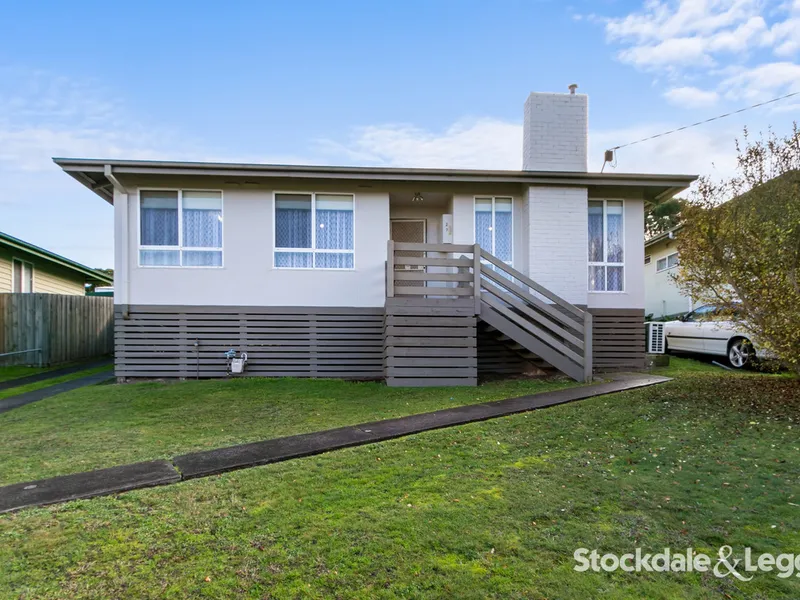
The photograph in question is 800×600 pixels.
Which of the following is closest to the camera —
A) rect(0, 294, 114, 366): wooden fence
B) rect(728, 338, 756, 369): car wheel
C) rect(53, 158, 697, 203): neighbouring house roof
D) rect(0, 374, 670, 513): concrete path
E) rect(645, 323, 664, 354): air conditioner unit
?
rect(0, 374, 670, 513): concrete path

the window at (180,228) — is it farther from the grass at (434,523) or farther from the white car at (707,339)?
the white car at (707,339)

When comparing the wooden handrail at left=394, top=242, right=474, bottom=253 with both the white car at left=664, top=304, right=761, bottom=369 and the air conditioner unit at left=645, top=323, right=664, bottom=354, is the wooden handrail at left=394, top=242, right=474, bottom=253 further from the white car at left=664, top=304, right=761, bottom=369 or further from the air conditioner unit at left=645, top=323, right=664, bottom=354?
the air conditioner unit at left=645, top=323, right=664, bottom=354

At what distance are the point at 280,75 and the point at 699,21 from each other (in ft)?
36.8

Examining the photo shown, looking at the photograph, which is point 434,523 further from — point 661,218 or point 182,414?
point 661,218

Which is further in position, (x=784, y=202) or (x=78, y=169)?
(x=78, y=169)

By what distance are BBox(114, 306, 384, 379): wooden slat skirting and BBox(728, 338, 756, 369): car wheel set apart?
7.95m

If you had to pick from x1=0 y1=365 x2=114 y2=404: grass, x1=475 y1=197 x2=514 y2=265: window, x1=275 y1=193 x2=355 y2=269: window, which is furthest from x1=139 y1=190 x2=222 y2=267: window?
x1=475 y1=197 x2=514 y2=265: window

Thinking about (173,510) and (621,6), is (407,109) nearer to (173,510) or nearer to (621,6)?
(621,6)

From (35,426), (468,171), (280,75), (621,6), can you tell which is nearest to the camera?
(35,426)

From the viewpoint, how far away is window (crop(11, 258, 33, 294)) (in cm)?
1424

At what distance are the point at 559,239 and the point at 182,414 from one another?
25.8 ft

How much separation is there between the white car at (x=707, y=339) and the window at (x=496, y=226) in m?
4.13

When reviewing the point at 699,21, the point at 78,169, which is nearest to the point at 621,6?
the point at 699,21

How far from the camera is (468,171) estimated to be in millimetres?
9188
